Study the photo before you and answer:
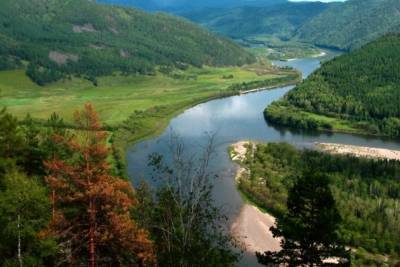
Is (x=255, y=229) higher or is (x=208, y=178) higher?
(x=208, y=178)

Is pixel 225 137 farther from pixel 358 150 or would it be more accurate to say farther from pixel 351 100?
pixel 351 100

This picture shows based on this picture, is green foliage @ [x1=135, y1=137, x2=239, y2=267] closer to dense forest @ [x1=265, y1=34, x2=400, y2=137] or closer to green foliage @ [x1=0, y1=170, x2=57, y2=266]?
green foliage @ [x1=0, y1=170, x2=57, y2=266]

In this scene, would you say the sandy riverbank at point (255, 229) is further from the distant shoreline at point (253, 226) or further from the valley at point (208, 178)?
the valley at point (208, 178)

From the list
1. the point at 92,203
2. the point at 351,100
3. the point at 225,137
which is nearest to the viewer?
the point at 92,203

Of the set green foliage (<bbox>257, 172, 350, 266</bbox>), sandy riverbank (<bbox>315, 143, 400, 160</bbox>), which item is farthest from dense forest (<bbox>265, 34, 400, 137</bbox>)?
green foliage (<bbox>257, 172, 350, 266</bbox>)

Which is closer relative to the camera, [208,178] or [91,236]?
[208,178]

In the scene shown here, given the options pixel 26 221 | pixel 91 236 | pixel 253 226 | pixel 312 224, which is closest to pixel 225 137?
pixel 253 226
